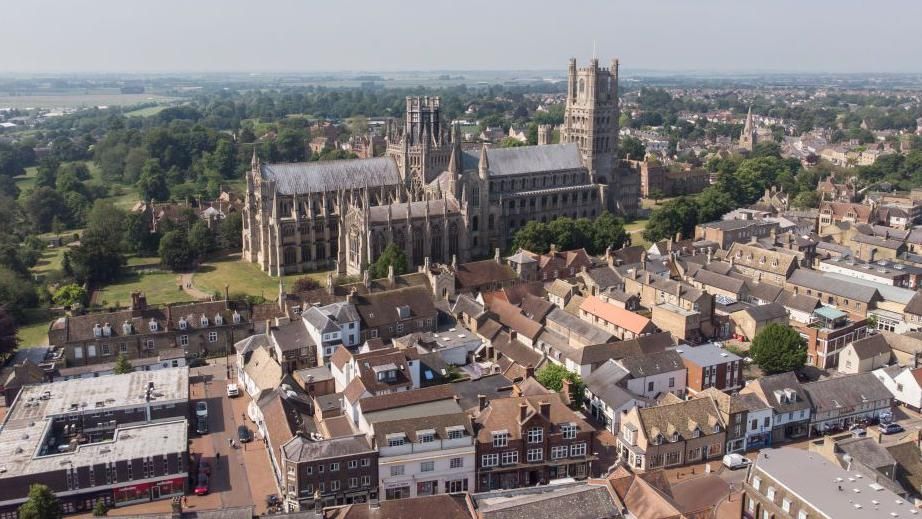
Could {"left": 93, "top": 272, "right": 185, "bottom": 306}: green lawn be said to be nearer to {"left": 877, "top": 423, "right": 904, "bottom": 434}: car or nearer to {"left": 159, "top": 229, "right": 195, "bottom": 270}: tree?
{"left": 159, "top": 229, "right": 195, "bottom": 270}: tree

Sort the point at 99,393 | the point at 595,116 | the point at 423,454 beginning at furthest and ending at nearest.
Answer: the point at 595,116 → the point at 99,393 → the point at 423,454

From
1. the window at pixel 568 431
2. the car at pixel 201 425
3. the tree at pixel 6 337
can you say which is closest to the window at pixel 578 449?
the window at pixel 568 431

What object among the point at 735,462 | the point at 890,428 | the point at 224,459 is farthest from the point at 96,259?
the point at 890,428

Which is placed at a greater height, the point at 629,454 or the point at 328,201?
the point at 328,201

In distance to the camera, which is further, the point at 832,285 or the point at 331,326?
the point at 832,285

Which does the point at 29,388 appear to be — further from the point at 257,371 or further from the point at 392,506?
the point at 392,506

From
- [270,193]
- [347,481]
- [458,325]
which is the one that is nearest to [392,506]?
[347,481]

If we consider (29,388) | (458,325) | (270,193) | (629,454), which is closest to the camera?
(629,454)

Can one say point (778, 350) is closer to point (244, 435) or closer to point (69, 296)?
point (244, 435)
